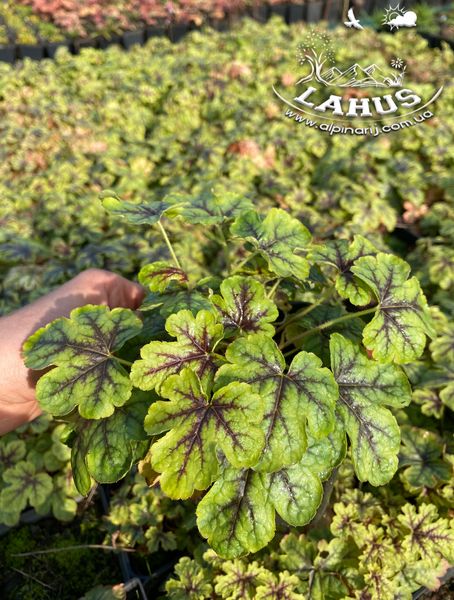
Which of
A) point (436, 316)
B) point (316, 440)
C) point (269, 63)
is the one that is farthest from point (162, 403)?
point (269, 63)

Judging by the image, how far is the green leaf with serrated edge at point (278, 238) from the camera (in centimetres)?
139

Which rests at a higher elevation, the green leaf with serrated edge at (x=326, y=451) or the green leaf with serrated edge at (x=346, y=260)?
the green leaf with serrated edge at (x=346, y=260)

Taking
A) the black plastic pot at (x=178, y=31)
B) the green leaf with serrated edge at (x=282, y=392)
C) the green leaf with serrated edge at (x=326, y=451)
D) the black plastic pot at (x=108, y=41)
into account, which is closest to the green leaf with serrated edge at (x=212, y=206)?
the green leaf with serrated edge at (x=282, y=392)

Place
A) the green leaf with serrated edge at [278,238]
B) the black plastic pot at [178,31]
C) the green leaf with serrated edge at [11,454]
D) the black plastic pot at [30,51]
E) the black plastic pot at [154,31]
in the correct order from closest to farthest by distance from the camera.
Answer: the green leaf with serrated edge at [278,238] → the green leaf with serrated edge at [11,454] → the black plastic pot at [30,51] → the black plastic pot at [154,31] → the black plastic pot at [178,31]

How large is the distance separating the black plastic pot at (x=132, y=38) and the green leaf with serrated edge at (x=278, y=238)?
7.16 m

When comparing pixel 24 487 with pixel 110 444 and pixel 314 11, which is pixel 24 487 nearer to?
pixel 110 444

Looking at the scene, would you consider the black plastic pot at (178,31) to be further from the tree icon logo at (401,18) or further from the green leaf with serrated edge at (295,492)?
the green leaf with serrated edge at (295,492)

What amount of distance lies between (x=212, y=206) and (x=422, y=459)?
1.53 meters

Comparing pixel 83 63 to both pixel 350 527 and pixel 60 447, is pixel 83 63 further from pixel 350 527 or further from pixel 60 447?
pixel 350 527

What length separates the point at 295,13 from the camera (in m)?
8.45

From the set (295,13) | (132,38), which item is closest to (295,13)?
(295,13)

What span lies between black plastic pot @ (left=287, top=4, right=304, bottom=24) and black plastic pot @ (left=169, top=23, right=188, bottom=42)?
212 centimetres

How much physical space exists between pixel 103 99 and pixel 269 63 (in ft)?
6.98

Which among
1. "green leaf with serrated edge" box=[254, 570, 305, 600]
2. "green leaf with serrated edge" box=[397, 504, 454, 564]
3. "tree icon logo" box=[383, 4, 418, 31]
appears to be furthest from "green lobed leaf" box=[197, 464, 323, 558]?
"tree icon logo" box=[383, 4, 418, 31]
